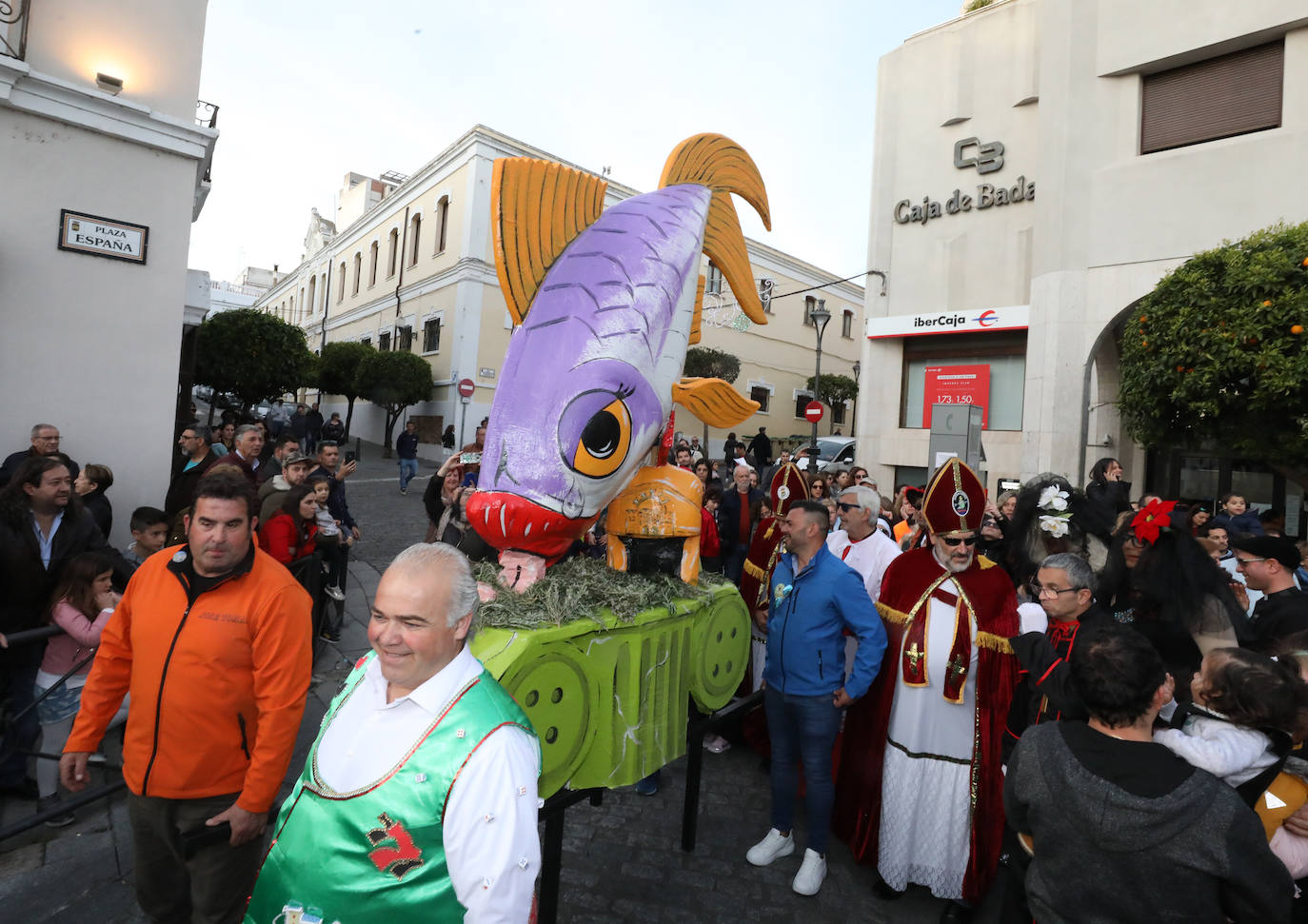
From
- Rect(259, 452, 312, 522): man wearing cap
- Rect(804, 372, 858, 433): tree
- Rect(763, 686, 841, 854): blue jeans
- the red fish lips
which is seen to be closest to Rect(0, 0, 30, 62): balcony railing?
Rect(259, 452, 312, 522): man wearing cap

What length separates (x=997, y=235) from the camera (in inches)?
510

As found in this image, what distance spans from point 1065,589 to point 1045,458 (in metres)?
10.1

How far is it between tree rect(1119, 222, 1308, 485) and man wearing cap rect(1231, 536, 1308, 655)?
566 centimetres

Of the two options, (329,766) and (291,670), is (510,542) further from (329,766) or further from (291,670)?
(329,766)

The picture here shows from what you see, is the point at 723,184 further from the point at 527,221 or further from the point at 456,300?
the point at 456,300

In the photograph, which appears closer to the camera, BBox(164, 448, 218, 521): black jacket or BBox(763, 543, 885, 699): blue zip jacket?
BBox(763, 543, 885, 699): blue zip jacket

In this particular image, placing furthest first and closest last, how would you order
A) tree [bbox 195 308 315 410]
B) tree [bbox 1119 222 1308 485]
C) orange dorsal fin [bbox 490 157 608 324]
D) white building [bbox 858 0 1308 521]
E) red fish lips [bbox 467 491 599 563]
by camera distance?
tree [bbox 195 308 315 410] → white building [bbox 858 0 1308 521] → tree [bbox 1119 222 1308 485] → orange dorsal fin [bbox 490 157 608 324] → red fish lips [bbox 467 491 599 563]

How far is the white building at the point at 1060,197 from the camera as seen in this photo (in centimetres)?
1021

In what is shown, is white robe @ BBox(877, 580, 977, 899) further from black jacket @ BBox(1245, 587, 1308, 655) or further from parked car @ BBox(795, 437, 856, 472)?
parked car @ BBox(795, 437, 856, 472)

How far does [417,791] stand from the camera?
4.64 ft

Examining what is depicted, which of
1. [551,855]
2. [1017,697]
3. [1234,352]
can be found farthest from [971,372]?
[551,855]

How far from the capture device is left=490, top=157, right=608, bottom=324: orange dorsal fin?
3059 mm

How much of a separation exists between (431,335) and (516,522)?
20.8 meters

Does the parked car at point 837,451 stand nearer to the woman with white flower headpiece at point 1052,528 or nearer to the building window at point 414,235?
the woman with white flower headpiece at point 1052,528
